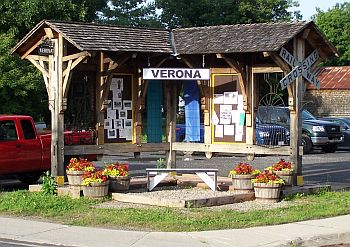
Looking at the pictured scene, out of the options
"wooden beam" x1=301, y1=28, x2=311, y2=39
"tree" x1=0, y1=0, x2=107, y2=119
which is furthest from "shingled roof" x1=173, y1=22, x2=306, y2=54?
"tree" x1=0, y1=0, x2=107, y2=119

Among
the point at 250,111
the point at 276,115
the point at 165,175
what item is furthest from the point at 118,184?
the point at 276,115

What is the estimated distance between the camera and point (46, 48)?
52.9ft

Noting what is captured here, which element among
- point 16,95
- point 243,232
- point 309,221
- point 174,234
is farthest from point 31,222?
point 16,95

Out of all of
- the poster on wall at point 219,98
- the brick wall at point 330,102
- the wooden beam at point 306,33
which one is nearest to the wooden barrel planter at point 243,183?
the poster on wall at point 219,98

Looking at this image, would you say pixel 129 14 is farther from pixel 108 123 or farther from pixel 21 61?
pixel 108 123

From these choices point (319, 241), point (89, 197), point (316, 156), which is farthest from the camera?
point (316, 156)

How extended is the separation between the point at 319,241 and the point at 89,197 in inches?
219

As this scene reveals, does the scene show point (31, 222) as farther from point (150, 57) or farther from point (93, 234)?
point (150, 57)

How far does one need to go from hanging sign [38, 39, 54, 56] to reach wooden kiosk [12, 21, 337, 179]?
0.02 metres

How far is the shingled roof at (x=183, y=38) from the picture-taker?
52.0 feet

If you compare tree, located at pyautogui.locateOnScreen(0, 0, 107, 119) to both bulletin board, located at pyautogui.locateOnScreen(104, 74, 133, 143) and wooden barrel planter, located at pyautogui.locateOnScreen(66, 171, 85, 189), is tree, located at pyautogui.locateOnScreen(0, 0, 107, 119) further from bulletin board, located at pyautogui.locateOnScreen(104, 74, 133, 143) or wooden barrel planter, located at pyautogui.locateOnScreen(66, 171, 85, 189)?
wooden barrel planter, located at pyautogui.locateOnScreen(66, 171, 85, 189)

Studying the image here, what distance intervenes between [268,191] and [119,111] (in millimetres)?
4819

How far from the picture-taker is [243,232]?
11.7 m

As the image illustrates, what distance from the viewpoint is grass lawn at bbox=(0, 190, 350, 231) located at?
1230cm
